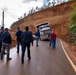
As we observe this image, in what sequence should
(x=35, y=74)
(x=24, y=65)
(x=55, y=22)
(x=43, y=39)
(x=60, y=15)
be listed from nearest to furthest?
(x=35, y=74)
(x=24, y=65)
(x=43, y=39)
(x=55, y=22)
(x=60, y=15)

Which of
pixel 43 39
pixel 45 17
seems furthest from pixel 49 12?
pixel 43 39

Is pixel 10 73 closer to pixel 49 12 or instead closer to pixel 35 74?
pixel 35 74

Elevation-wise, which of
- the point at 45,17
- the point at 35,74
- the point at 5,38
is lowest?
the point at 35,74

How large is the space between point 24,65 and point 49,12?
59.6 meters

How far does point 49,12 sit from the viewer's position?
76125 mm

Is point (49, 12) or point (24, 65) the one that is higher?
point (49, 12)

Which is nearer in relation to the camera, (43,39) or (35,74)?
(35,74)

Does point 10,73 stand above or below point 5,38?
below

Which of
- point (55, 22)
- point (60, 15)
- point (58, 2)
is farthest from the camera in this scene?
point (58, 2)

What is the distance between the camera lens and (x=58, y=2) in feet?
249

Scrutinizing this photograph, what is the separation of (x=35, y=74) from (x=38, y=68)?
72.0 inches

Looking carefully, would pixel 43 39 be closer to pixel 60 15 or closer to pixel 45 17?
pixel 60 15

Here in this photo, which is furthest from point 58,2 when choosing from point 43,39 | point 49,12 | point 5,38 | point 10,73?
point 10,73

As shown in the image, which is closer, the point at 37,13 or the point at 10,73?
the point at 10,73
